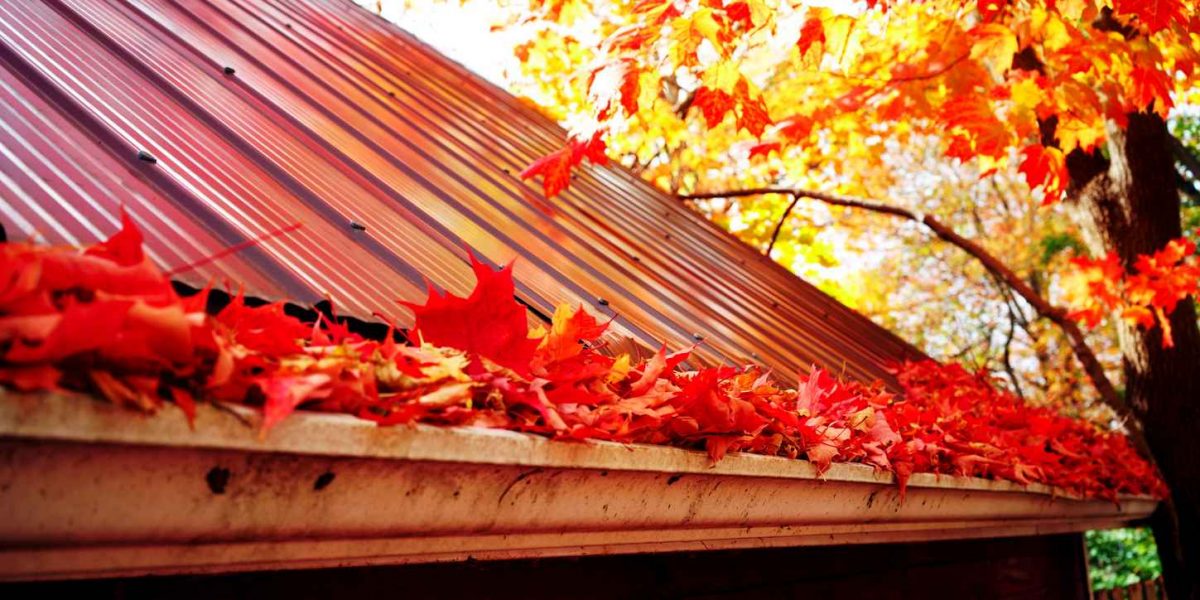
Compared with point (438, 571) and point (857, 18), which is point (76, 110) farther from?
point (857, 18)

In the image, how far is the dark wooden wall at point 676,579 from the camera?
1.44 m

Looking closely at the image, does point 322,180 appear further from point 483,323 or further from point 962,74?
point 962,74

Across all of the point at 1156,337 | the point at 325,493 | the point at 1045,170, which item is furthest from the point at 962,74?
the point at 325,493

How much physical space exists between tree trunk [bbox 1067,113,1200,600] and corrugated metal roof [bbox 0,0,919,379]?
208 cm

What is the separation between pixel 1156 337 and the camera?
268 inches

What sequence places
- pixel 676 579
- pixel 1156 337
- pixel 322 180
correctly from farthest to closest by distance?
pixel 1156 337 < pixel 322 180 < pixel 676 579

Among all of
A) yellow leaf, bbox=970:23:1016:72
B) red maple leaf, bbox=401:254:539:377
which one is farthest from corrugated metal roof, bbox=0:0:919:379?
yellow leaf, bbox=970:23:1016:72

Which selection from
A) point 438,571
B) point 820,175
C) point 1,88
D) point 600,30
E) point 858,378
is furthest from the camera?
point 820,175

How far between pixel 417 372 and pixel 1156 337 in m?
6.91

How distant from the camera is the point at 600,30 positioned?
38.2 feet

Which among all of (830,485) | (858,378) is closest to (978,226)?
(858,378)

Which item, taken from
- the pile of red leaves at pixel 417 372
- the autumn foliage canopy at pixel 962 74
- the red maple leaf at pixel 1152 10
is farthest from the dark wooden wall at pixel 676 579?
the red maple leaf at pixel 1152 10

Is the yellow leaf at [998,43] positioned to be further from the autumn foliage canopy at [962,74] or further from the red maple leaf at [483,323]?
the red maple leaf at [483,323]

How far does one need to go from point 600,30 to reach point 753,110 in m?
7.69
